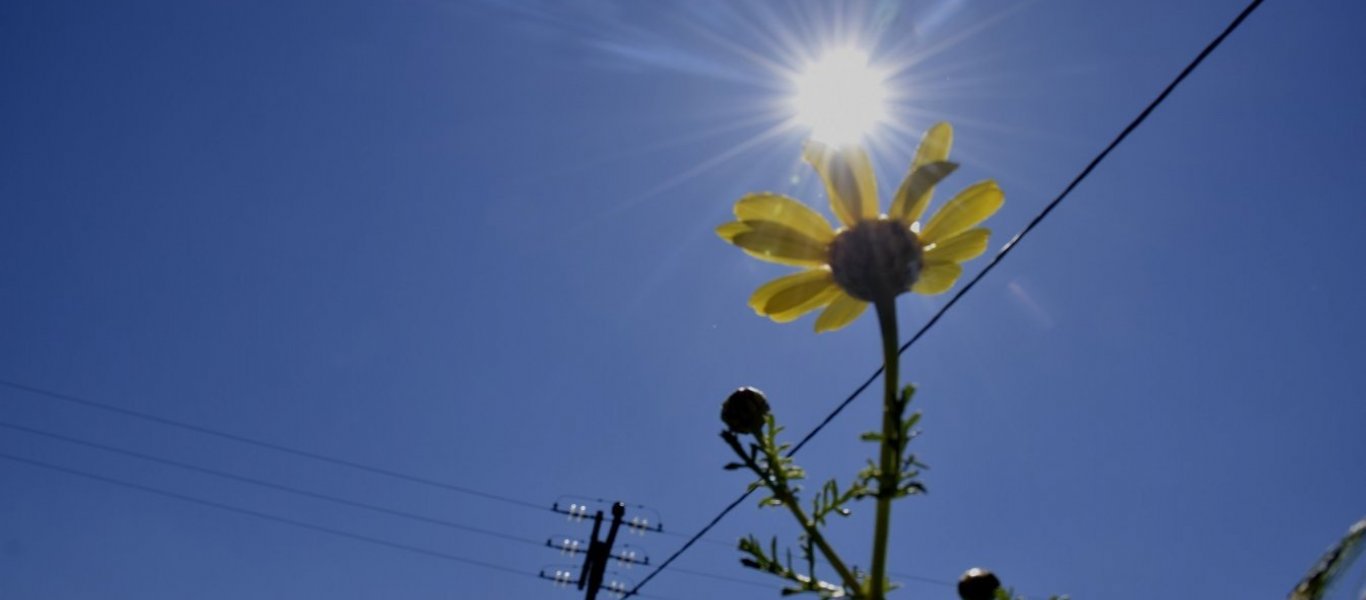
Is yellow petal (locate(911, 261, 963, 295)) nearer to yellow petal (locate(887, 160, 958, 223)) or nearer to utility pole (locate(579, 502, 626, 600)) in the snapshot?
yellow petal (locate(887, 160, 958, 223))

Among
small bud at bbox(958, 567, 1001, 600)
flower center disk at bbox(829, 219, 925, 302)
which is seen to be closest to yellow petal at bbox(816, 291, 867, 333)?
flower center disk at bbox(829, 219, 925, 302)

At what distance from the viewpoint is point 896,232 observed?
3.12ft

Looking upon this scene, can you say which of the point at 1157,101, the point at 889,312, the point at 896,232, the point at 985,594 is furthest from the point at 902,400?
the point at 1157,101

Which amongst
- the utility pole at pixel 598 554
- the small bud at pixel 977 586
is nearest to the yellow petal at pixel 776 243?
the small bud at pixel 977 586

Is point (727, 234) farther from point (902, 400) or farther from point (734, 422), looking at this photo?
point (902, 400)

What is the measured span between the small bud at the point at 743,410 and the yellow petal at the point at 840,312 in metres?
0.12

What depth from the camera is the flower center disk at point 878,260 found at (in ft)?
3.05

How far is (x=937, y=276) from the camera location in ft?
3.40

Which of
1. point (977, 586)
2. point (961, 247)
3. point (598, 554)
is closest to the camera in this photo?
point (961, 247)

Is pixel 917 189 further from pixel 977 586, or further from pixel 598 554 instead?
pixel 598 554

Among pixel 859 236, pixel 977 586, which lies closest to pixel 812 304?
pixel 859 236

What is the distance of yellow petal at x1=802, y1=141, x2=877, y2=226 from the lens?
98cm

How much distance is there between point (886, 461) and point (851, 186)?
35 centimetres

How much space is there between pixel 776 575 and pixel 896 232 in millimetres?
393
